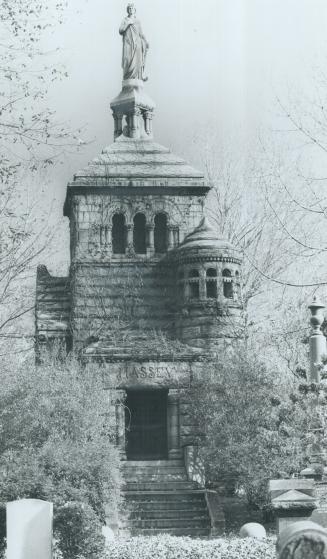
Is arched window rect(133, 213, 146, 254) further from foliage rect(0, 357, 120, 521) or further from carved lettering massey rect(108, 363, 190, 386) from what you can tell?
foliage rect(0, 357, 120, 521)

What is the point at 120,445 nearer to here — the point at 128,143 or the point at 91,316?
the point at 91,316

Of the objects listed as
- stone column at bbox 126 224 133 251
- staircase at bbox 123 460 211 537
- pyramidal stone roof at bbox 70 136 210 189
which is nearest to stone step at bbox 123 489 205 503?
staircase at bbox 123 460 211 537

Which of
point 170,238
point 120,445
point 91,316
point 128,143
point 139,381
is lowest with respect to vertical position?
point 120,445

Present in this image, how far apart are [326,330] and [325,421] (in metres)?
3.97

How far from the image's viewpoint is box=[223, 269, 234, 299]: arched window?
39.2 meters

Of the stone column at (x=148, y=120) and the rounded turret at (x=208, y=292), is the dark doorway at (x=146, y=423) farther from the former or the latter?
the stone column at (x=148, y=120)

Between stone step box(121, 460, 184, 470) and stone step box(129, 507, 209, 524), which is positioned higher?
stone step box(121, 460, 184, 470)

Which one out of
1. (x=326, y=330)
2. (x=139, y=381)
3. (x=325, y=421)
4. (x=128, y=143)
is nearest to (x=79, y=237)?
(x=128, y=143)

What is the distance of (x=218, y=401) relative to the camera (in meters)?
33.8

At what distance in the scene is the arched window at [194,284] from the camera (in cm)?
3912

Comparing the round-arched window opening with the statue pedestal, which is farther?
the statue pedestal

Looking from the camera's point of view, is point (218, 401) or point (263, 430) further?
point (218, 401)

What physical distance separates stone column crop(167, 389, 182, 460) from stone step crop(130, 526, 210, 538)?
5966mm

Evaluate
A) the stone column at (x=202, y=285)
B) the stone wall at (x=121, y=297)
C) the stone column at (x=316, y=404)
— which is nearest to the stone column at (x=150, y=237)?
the stone wall at (x=121, y=297)
